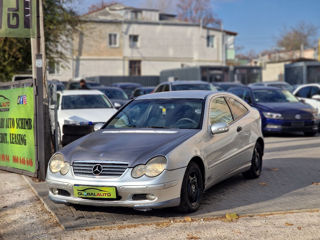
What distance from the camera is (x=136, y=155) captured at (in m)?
6.18

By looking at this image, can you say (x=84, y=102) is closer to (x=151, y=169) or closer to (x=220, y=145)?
(x=220, y=145)

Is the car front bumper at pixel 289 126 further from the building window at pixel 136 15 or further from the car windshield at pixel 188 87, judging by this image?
the building window at pixel 136 15

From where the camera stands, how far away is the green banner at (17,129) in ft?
29.9

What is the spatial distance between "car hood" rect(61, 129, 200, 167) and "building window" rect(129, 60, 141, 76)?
51.4 metres

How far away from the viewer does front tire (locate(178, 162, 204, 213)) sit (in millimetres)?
6316

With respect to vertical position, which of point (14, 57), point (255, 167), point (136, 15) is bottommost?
point (255, 167)

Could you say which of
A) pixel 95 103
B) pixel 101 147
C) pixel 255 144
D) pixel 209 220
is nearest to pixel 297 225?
pixel 209 220

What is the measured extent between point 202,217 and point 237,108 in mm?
2699

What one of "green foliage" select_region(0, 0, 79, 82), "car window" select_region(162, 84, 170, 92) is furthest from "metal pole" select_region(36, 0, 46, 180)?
"green foliage" select_region(0, 0, 79, 82)

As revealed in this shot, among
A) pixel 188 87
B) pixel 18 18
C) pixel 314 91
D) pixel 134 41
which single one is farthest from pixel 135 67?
pixel 18 18

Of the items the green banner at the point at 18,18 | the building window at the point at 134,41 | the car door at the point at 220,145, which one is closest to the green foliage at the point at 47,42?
the green banner at the point at 18,18

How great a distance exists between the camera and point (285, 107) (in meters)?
15.7

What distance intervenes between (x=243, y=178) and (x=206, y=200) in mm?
1904

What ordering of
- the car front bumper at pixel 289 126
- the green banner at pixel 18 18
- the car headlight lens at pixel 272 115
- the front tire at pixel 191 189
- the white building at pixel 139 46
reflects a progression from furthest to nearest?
A: the white building at pixel 139 46 < the car headlight lens at pixel 272 115 < the car front bumper at pixel 289 126 < the green banner at pixel 18 18 < the front tire at pixel 191 189
